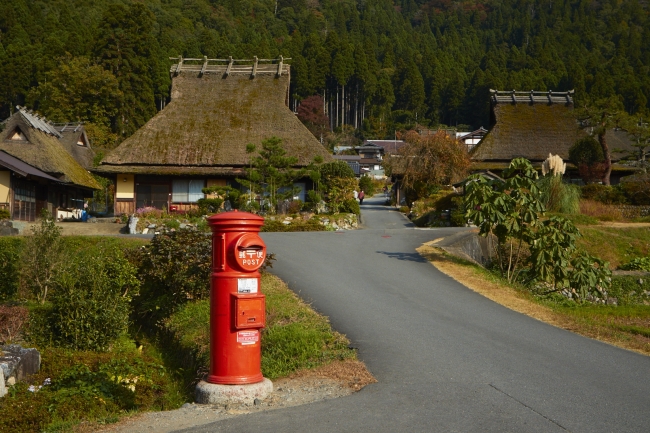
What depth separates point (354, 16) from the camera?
125188 millimetres

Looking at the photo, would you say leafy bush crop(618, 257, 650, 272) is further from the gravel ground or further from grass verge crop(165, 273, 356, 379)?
the gravel ground

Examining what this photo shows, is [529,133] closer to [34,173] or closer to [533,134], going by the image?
[533,134]

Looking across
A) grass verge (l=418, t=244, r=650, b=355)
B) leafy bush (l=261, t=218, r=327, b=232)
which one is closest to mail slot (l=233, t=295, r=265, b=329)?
grass verge (l=418, t=244, r=650, b=355)

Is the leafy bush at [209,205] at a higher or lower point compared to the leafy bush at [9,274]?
higher

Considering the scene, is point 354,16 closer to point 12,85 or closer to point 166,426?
point 12,85

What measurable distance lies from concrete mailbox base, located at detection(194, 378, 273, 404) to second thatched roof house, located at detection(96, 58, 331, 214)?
2617 cm

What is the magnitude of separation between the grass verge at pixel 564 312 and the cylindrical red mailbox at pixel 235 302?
519 cm

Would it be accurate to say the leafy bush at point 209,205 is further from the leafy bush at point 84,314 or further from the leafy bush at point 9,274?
the leafy bush at point 84,314

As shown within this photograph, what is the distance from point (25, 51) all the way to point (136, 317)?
63054 mm

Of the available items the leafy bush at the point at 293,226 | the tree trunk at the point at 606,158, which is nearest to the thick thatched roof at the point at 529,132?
the tree trunk at the point at 606,158

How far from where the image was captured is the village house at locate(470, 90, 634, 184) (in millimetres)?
39281

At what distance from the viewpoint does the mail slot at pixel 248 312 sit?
661 cm

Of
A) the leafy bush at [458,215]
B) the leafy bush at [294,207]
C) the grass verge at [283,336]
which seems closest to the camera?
the grass verge at [283,336]

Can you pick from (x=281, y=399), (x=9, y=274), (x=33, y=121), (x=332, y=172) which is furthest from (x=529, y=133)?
(x=281, y=399)
